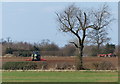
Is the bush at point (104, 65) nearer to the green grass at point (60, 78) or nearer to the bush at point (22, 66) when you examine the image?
the bush at point (22, 66)

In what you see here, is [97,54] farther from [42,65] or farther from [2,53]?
[42,65]

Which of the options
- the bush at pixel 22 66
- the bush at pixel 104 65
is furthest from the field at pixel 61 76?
the bush at pixel 22 66

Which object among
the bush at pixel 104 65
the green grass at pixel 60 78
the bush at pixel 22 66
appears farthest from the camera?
the bush at pixel 22 66

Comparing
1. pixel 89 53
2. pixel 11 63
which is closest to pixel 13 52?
pixel 89 53

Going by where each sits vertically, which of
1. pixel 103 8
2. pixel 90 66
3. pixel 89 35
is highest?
pixel 103 8

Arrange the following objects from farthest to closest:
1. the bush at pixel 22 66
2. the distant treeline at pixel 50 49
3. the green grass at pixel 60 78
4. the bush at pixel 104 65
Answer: the distant treeline at pixel 50 49 < the bush at pixel 22 66 < the bush at pixel 104 65 < the green grass at pixel 60 78

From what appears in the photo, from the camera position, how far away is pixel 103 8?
4594 centimetres

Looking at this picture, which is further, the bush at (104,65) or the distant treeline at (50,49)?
the distant treeline at (50,49)

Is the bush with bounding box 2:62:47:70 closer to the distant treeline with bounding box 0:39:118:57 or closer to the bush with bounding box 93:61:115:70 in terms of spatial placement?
the bush with bounding box 93:61:115:70

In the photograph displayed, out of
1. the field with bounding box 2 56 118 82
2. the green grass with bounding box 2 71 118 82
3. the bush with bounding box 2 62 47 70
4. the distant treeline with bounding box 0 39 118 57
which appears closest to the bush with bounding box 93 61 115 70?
the field with bounding box 2 56 118 82

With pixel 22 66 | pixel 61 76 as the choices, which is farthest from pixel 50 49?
pixel 61 76

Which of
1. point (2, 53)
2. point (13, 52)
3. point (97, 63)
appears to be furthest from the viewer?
point (13, 52)

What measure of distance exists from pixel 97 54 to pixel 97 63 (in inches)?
1060

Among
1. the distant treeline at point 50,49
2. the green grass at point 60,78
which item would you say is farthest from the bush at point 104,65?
the distant treeline at point 50,49
